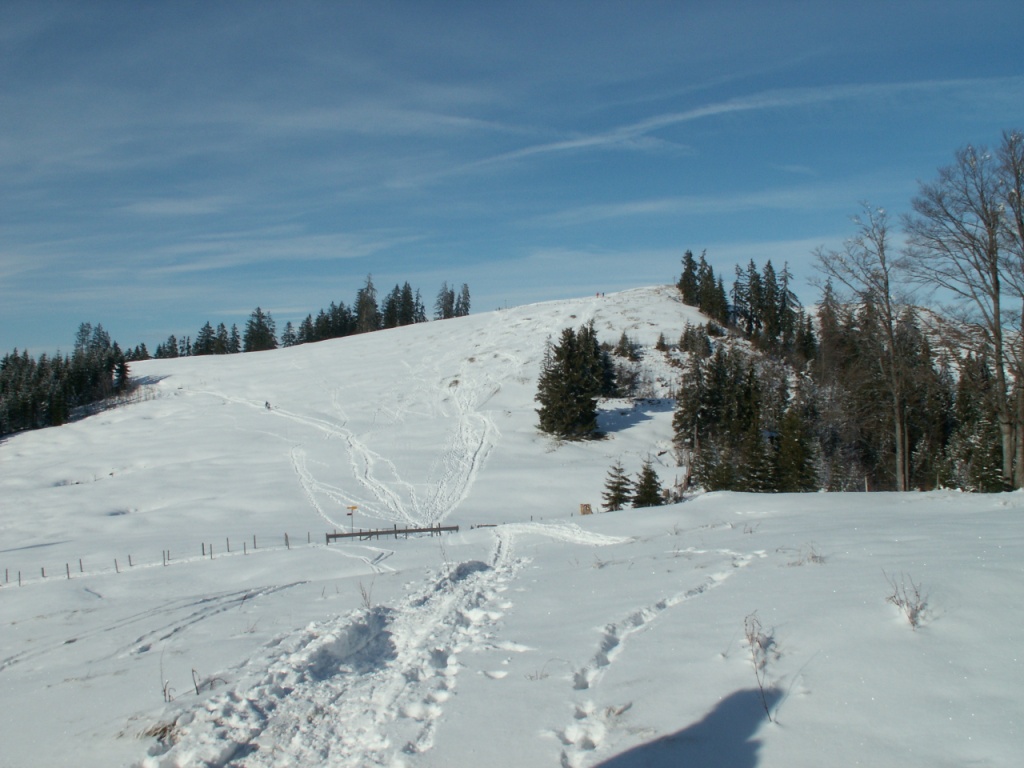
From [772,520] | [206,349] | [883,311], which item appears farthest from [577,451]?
[206,349]

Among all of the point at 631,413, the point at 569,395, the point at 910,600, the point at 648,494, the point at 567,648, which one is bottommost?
the point at 648,494

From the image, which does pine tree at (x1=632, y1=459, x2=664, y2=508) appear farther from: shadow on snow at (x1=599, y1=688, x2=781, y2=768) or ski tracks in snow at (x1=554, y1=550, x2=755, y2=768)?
shadow on snow at (x1=599, y1=688, x2=781, y2=768)

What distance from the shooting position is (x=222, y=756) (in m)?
4.73

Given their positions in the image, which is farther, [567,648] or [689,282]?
[689,282]

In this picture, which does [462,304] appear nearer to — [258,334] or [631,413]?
[258,334]

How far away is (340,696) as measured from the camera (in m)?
5.72

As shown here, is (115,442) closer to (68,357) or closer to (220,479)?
(220,479)

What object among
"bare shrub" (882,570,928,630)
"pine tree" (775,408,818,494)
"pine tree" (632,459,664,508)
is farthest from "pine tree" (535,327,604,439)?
"bare shrub" (882,570,928,630)

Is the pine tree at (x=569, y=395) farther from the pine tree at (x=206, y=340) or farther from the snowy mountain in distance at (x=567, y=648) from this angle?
the pine tree at (x=206, y=340)

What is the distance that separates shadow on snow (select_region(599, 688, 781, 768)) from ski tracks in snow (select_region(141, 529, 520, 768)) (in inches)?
63.2

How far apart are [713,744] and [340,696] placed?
10.8ft

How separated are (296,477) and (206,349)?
95764 mm

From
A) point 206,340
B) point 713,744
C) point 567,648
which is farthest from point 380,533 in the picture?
point 206,340

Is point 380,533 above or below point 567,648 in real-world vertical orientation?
below
